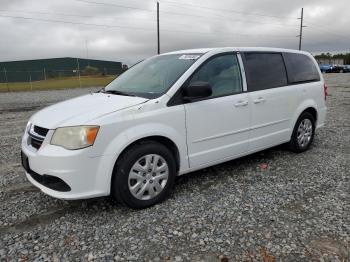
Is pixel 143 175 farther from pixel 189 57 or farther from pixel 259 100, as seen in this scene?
pixel 259 100

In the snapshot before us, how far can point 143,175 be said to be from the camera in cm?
370

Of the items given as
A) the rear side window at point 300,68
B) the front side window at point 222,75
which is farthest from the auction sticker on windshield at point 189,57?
the rear side window at point 300,68

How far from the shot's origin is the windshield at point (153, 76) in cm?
407

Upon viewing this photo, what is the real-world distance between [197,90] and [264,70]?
169 centimetres

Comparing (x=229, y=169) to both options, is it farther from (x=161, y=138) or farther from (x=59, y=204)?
(x=59, y=204)

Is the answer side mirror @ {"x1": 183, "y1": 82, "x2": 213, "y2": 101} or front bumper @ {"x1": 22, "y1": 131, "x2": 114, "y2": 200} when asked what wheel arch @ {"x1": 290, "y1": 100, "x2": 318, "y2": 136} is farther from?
front bumper @ {"x1": 22, "y1": 131, "x2": 114, "y2": 200}

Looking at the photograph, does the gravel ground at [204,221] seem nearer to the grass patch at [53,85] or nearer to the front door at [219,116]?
the front door at [219,116]

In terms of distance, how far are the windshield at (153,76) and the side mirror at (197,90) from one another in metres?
0.22

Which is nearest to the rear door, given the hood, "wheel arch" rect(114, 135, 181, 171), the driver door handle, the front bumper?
the driver door handle

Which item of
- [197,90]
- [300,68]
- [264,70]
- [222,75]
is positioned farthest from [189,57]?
[300,68]

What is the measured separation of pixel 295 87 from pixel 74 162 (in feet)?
12.5

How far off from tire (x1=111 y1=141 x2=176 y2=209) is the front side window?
98 centimetres

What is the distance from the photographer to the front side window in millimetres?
4275

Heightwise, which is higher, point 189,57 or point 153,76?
point 189,57
